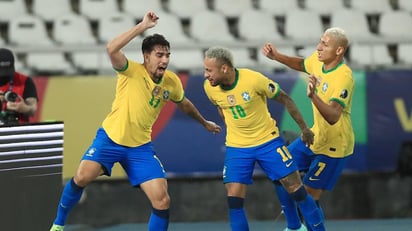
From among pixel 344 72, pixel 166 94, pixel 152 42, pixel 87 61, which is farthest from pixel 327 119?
pixel 87 61

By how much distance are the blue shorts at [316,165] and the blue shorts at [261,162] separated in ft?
1.38

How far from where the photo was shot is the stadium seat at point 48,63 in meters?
11.8

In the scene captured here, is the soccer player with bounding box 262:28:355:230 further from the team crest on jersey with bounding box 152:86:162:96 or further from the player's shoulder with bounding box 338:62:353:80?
the team crest on jersey with bounding box 152:86:162:96

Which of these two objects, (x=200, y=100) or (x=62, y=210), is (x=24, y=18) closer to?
(x=200, y=100)

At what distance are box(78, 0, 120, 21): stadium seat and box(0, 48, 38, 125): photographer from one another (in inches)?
170

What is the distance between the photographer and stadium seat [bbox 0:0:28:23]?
1323 centimetres

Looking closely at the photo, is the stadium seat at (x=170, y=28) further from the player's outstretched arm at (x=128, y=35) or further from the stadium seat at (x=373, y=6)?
the player's outstretched arm at (x=128, y=35)

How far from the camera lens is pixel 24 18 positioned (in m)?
13.0

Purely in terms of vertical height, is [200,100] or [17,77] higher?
[17,77]

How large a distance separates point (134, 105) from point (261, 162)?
4.11ft

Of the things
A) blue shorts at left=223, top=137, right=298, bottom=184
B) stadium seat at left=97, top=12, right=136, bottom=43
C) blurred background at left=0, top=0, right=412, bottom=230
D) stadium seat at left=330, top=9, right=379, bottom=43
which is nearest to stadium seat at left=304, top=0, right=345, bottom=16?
stadium seat at left=330, top=9, right=379, bottom=43

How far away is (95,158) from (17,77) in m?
1.54

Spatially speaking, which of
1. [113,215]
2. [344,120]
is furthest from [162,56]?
[113,215]

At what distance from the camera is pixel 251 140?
826cm
